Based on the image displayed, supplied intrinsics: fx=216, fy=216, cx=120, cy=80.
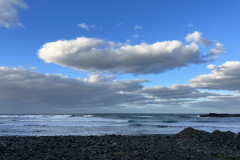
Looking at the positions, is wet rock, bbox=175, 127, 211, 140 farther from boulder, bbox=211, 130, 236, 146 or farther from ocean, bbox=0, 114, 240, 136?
ocean, bbox=0, 114, 240, 136

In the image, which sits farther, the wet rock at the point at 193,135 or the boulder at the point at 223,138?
the wet rock at the point at 193,135

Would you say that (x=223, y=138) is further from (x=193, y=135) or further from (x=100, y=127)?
(x=100, y=127)

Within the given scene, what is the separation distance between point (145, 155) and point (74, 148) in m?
5.36

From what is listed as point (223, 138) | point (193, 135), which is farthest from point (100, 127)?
point (223, 138)

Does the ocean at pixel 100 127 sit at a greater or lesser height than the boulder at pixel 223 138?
lesser

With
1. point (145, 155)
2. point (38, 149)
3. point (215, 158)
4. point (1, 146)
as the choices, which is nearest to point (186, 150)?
point (215, 158)

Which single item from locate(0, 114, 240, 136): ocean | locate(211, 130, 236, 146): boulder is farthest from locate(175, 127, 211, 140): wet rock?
locate(0, 114, 240, 136): ocean

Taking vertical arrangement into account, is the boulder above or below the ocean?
above

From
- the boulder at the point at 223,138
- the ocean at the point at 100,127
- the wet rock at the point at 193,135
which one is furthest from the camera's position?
the ocean at the point at 100,127

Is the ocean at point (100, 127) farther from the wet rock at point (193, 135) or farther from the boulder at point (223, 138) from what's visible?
the boulder at point (223, 138)

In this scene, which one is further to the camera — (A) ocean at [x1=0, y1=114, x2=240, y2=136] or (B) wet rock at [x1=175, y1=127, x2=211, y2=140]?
(A) ocean at [x1=0, y1=114, x2=240, y2=136]

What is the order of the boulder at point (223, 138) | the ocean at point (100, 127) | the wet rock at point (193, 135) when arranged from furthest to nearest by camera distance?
the ocean at point (100, 127) → the wet rock at point (193, 135) → the boulder at point (223, 138)

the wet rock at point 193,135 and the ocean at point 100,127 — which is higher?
the wet rock at point 193,135

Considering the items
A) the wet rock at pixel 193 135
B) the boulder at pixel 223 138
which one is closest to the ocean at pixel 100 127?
the wet rock at pixel 193 135
